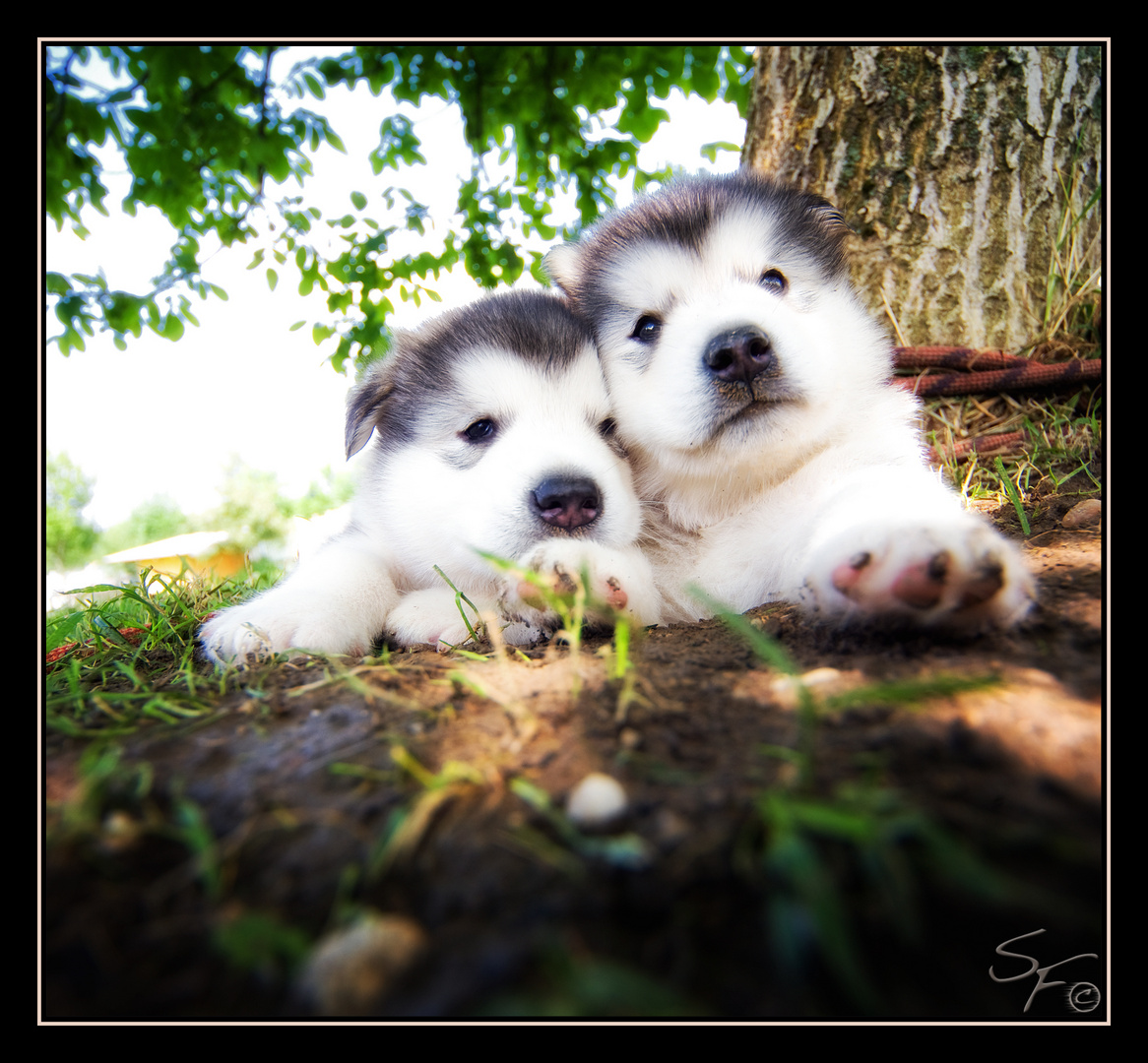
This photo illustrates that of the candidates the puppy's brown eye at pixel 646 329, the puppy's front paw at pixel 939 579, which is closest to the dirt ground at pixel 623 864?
the puppy's front paw at pixel 939 579

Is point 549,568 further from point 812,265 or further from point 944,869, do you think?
point 812,265

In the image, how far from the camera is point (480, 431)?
2.65 meters

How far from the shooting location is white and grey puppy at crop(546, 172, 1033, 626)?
2.22 m

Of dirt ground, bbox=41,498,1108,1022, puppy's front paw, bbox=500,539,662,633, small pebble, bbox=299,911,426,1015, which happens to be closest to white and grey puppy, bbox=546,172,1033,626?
puppy's front paw, bbox=500,539,662,633

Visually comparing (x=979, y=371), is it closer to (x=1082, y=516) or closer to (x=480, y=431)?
(x=1082, y=516)

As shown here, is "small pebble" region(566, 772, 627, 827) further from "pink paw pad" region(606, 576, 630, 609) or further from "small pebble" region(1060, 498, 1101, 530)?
"small pebble" region(1060, 498, 1101, 530)

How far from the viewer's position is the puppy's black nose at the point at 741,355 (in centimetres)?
220

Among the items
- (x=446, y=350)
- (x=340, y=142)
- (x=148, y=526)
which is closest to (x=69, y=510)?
(x=148, y=526)

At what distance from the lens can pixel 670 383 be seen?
2350 millimetres

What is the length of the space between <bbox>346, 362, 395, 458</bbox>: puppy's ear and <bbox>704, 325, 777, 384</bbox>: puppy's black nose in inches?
59.2

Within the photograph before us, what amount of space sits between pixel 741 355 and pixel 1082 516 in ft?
4.17

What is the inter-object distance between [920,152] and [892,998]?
393cm
